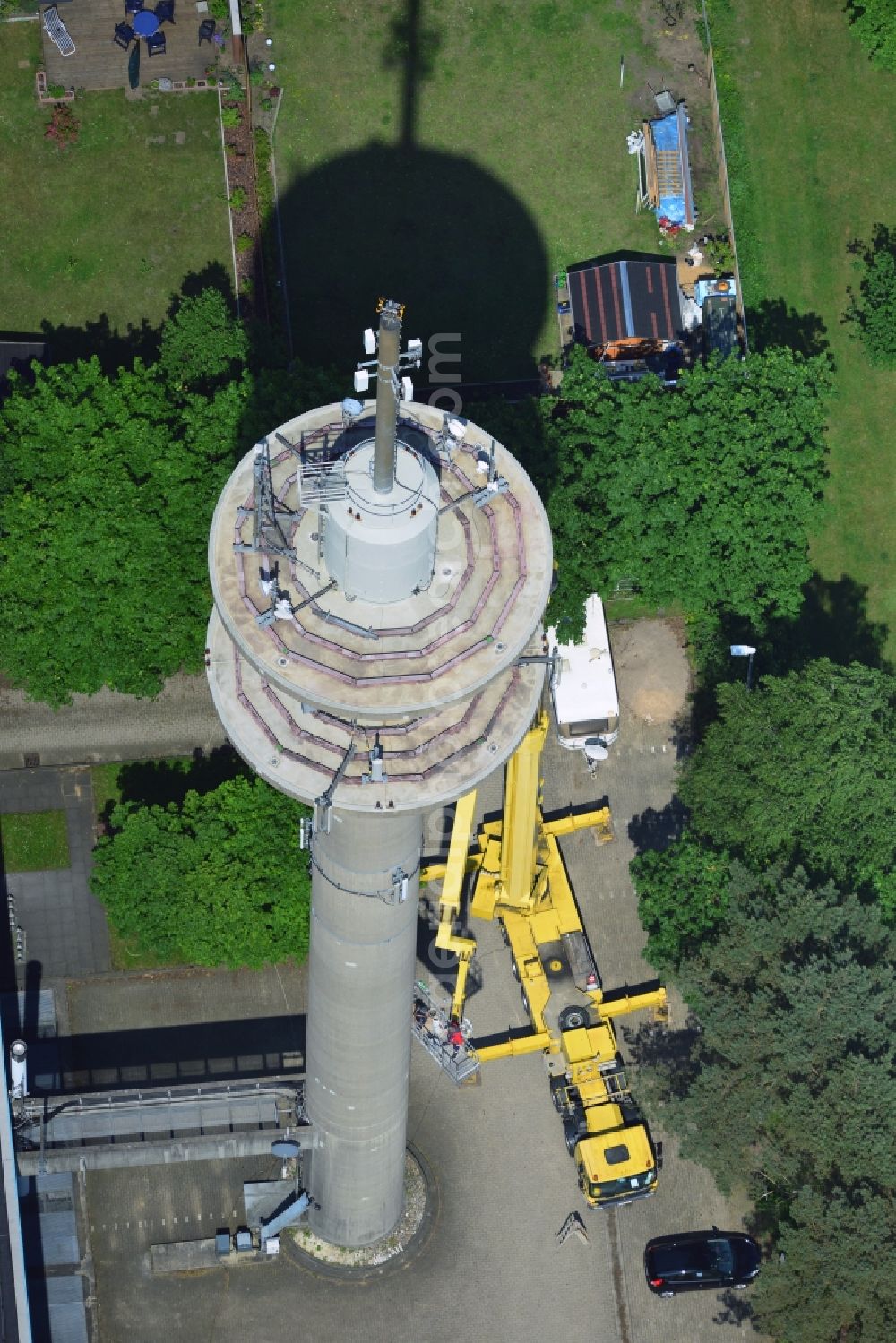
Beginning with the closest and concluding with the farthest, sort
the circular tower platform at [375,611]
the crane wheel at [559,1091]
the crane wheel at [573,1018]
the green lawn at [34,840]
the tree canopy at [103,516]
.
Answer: the circular tower platform at [375,611] < the tree canopy at [103,516] < the crane wheel at [559,1091] < the crane wheel at [573,1018] < the green lawn at [34,840]

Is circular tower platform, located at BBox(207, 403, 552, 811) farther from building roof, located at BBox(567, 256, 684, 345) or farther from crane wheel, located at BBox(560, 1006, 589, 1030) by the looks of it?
building roof, located at BBox(567, 256, 684, 345)

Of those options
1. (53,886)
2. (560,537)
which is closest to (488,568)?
(560,537)

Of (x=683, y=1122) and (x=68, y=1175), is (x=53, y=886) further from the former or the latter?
(x=683, y=1122)

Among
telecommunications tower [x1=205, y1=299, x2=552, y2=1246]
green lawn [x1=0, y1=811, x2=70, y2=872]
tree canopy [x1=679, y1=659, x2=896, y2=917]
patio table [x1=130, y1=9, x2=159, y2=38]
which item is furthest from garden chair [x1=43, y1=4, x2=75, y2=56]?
tree canopy [x1=679, y1=659, x2=896, y2=917]

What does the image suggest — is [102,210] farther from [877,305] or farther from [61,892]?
[877,305]

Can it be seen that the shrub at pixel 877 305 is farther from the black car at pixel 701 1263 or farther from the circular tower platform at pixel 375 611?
the black car at pixel 701 1263

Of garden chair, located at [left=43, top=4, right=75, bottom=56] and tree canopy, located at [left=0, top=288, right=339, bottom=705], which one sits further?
garden chair, located at [left=43, top=4, right=75, bottom=56]

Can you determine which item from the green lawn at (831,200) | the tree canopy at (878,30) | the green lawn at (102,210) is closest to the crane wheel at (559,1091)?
the green lawn at (831,200)

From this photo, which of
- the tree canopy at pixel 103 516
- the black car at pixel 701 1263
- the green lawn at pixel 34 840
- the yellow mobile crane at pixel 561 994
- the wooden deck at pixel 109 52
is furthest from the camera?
the wooden deck at pixel 109 52
